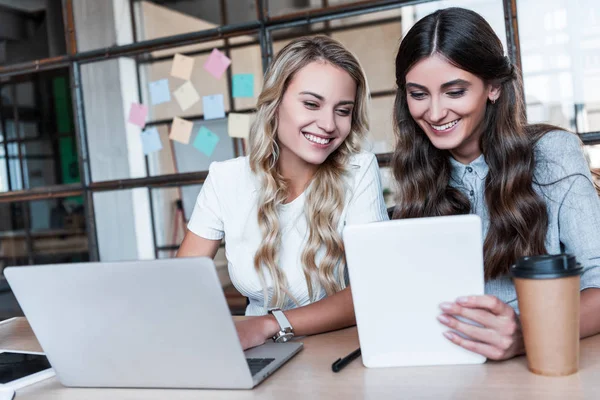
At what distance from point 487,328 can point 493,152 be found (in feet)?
A: 1.97

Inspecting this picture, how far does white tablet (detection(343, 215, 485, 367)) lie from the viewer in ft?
2.71

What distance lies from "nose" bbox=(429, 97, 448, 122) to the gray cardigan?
177mm

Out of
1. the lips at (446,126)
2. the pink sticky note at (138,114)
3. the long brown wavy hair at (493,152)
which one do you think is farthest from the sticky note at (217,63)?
the lips at (446,126)

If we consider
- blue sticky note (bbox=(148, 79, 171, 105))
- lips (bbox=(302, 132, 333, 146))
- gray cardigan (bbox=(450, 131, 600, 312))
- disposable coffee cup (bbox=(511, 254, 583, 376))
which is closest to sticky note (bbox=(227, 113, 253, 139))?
→ blue sticky note (bbox=(148, 79, 171, 105))

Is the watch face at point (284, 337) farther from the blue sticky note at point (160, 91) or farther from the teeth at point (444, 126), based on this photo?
the blue sticky note at point (160, 91)

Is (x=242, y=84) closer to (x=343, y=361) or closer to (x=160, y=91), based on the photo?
(x=160, y=91)

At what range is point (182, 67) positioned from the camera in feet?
8.48

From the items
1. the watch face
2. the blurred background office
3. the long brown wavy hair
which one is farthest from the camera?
the blurred background office

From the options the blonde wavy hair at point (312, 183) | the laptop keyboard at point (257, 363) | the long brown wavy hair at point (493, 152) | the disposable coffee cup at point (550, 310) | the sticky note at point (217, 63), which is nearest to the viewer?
the disposable coffee cup at point (550, 310)

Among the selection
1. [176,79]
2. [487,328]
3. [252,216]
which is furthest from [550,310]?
[176,79]

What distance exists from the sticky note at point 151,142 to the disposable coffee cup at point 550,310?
209 cm

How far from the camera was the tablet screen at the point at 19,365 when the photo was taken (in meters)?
1.03

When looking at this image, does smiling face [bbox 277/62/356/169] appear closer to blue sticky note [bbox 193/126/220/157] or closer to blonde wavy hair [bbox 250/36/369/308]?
blonde wavy hair [bbox 250/36/369/308]

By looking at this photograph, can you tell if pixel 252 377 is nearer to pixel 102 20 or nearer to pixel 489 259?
pixel 489 259
